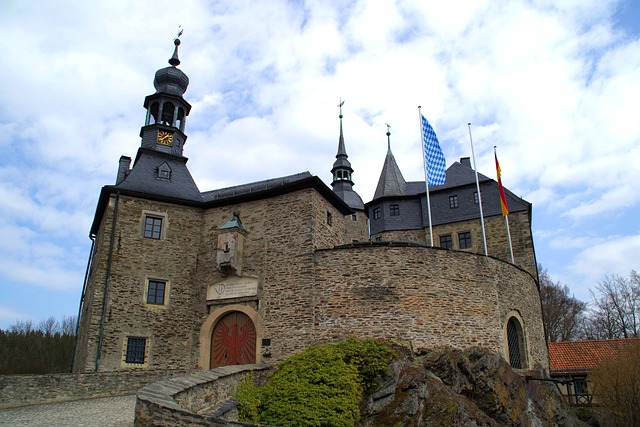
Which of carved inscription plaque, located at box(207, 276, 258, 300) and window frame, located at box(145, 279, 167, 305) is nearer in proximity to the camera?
carved inscription plaque, located at box(207, 276, 258, 300)

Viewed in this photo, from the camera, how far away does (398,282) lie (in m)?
15.6

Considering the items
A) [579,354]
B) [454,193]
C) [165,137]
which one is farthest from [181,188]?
[579,354]

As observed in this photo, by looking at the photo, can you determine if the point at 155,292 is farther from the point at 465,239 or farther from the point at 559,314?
the point at 559,314

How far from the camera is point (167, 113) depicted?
22375 millimetres

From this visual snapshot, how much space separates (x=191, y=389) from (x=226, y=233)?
24.3 ft

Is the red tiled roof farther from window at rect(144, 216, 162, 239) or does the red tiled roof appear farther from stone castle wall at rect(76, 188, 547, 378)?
window at rect(144, 216, 162, 239)

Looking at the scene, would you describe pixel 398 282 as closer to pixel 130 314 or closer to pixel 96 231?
pixel 130 314

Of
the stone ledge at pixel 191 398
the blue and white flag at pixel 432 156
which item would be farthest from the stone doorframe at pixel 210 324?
the blue and white flag at pixel 432 156

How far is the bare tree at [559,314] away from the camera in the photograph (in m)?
36.8

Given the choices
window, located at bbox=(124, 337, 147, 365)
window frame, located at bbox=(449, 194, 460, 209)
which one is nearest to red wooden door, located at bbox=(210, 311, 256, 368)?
window, located at bbox=(124, 337, 147, 365)

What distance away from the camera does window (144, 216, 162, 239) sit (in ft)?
58.4

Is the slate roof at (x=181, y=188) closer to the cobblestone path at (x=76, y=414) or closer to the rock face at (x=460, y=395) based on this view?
the rock face at (x=460, y=395)

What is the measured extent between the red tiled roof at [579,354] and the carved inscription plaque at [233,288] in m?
15.1

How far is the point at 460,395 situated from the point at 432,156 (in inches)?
428
